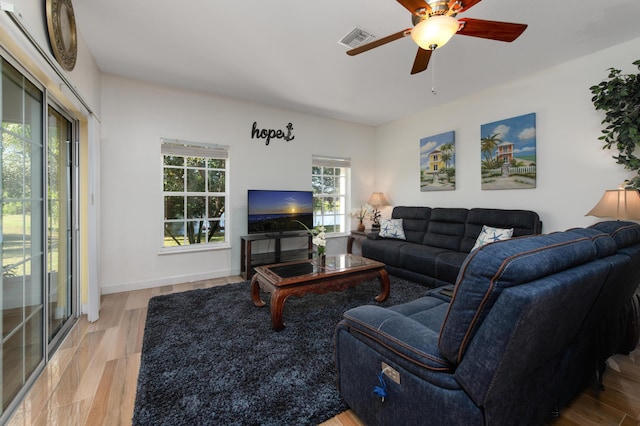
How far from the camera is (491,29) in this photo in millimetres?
1747

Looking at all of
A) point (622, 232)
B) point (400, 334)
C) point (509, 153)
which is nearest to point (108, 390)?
point (400, 334)

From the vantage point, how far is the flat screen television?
4.05 metres

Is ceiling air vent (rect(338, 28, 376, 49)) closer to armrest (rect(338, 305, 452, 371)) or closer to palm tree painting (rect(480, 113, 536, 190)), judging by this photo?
palm tree painting (rect(480, 113, 536, 190))

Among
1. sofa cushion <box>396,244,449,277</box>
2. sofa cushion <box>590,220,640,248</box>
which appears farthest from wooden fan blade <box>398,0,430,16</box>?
sofa cushion <box>396,244,449,277</box>

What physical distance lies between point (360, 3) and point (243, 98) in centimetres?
241

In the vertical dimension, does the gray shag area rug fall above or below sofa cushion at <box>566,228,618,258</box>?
below

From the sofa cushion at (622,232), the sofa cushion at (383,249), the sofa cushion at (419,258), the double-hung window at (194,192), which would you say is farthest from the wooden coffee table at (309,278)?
the sofa cushion at (622,232)

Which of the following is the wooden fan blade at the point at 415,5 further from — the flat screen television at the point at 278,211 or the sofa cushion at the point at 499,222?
the flat screen television at the point at 278,211

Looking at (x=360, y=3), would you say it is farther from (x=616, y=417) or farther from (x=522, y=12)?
(x=616, y=417)

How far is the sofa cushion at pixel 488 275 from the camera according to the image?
864 mm

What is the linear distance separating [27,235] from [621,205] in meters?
4.44

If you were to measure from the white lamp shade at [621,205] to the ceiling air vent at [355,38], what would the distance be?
253 cm

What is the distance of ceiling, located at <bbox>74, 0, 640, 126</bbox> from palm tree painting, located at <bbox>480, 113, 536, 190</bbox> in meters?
0.57

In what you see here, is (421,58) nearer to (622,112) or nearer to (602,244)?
(602,244)
